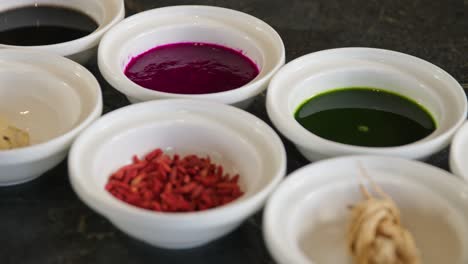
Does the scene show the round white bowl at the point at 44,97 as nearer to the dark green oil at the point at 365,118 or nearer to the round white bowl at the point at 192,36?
the round white bowl at the point at 192,36

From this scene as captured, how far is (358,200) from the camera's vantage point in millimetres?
1371

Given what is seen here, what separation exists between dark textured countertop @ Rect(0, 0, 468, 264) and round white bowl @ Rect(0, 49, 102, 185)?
0.09 metres

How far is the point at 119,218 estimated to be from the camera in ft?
Answer: 4.05

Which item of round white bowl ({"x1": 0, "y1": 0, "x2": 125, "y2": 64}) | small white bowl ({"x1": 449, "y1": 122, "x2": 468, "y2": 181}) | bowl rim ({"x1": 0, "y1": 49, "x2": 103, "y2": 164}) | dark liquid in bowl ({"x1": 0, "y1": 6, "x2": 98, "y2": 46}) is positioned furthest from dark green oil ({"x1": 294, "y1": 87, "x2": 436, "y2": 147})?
dark liquid in bowl ({"x1": 0, "y1": 6, "x2": 98, "y2": 46})

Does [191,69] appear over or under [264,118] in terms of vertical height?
over

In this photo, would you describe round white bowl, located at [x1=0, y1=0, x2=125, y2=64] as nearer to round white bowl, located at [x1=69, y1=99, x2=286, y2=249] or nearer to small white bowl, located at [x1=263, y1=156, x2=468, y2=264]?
round white bowl, located at [x1=69, y1=99, x2=286, y2=249]

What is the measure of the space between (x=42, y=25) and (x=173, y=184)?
32.2 inches

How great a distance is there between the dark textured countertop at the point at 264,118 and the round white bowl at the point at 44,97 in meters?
0.09

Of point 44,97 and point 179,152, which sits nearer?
point 179,152

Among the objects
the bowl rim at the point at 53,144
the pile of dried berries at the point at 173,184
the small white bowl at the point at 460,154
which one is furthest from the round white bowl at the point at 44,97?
the small white bowl at the point at 460,154

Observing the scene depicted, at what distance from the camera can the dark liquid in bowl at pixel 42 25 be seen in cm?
187

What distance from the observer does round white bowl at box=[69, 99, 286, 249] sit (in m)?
1.23

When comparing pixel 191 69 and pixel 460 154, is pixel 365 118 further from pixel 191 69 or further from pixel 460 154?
pixel 191 69

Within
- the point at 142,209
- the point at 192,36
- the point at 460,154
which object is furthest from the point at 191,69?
the point at 460,154
